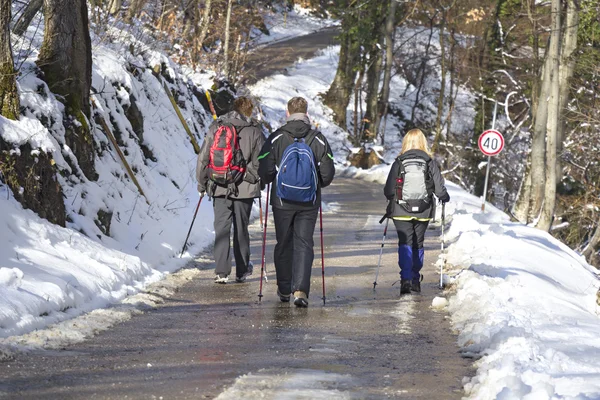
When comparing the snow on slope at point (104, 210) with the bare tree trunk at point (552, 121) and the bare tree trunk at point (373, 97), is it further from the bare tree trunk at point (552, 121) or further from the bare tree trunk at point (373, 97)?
the bare tree trunk at point (373, 97)

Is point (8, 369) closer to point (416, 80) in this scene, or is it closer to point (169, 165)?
point (169, 165)

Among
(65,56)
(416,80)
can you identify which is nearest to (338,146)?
(416,80)

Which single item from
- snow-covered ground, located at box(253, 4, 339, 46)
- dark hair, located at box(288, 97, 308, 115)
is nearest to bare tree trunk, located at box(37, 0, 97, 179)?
dark hair, located at box(288, 97, 308, 115)

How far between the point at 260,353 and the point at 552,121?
1630 cm

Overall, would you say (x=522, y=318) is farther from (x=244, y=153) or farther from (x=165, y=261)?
(x=165, y=261)

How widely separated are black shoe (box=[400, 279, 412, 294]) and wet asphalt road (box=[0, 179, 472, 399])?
11 centimetres

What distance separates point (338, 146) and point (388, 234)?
3243 cm

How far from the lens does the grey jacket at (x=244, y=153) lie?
33.4 ft

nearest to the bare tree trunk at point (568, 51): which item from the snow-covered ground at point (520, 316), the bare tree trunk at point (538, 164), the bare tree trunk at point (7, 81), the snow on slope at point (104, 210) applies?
the bare tree trunk at point (538, 164)

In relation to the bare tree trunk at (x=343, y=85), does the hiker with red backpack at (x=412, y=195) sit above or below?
below

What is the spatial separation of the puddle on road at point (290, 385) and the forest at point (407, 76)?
466 cm

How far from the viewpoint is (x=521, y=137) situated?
47031mm

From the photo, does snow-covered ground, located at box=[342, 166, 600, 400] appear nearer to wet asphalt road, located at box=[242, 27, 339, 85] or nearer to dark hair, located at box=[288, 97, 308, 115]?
dark hair, located at box=[288, 97, 308, 115]

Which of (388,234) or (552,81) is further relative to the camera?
(552,81)
